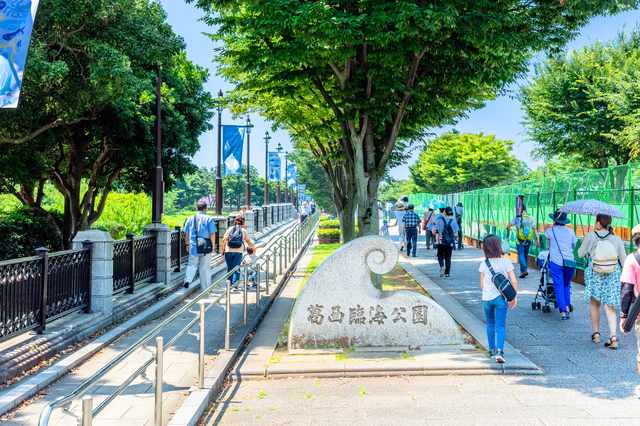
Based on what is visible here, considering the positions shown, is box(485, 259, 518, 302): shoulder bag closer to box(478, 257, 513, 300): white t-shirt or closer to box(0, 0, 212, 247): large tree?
box(478, 257, 513, 300): white t-shirt

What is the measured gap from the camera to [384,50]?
9.36 meters

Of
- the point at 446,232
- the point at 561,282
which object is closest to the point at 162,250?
the point at 446,232

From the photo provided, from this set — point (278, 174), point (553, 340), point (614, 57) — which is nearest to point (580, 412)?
point (553, 340)

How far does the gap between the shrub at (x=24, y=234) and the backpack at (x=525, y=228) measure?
12419 mm

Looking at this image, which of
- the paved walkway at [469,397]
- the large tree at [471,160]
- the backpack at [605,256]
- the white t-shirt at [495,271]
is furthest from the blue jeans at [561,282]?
the large tree at [471,160]

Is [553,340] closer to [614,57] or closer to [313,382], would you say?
[313,382]

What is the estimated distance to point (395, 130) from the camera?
34.5 feet

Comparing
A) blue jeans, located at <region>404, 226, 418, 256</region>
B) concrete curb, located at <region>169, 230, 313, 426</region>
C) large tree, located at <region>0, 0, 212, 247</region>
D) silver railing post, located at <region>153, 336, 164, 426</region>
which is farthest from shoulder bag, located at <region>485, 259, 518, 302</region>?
blue jeans, located at <region>404, 226, 418, 256</region>

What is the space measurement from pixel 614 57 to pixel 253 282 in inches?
1018

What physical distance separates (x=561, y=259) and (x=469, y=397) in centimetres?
383

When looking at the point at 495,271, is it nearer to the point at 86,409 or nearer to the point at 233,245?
the point at 86,409

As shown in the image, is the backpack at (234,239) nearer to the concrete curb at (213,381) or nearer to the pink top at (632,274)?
the concrete curb at (213,381)

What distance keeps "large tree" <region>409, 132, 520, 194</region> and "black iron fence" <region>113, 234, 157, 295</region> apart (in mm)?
Answer: 52584

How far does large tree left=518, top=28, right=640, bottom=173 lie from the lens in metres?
26.6
